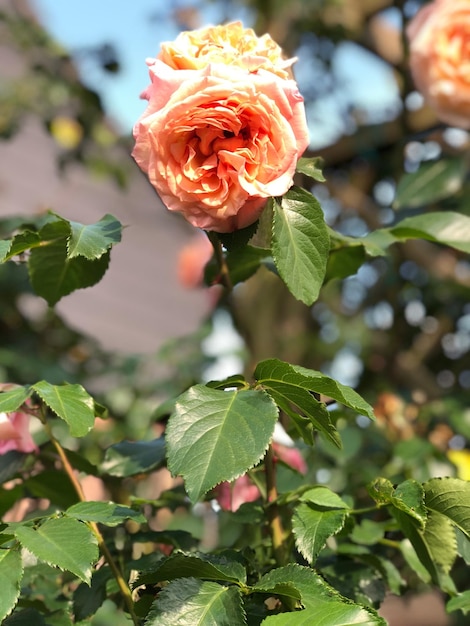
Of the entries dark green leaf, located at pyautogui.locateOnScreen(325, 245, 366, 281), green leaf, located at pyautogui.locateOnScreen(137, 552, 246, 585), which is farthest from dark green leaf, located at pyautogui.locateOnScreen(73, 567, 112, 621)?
dark green leaf, located at pyautogui.locateOnScreen(325, 245, 366, 281)

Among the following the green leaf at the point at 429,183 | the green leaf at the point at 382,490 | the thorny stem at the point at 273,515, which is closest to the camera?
the green leaf at the point at 382,490

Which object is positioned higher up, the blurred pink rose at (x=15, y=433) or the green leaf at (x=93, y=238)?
the green leaf at (x=93, y=238)

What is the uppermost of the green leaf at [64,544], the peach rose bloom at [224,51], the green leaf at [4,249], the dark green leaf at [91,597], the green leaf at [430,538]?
the peach rose bloom at [224,51]

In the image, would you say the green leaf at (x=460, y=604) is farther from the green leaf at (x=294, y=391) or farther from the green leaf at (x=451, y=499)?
the green leaf at (x=294, y=391)

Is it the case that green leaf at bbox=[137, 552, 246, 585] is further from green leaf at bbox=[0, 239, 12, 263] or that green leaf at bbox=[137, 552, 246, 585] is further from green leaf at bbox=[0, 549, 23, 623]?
green leaf at bbox=[0, 239, 12, 263]

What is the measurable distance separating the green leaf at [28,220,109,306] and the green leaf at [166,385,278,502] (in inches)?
8.6

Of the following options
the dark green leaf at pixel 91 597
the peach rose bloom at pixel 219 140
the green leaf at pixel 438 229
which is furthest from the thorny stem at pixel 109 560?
the green leaf at pixel 438 229

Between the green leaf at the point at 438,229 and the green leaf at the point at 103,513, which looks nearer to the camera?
the green leaf at the point at 103,513

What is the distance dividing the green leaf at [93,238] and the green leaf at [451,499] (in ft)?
1.02

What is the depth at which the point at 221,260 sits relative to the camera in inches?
29.1

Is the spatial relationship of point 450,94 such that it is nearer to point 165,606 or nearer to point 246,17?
point 165,606

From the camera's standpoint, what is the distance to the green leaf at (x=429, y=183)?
1.28 metres

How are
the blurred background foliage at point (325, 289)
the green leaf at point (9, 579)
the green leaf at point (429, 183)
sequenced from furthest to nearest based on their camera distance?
the blurred background foliage at point (325, 289) < the green leaf at point (429, 183) < the green leaf at point (9, 579)

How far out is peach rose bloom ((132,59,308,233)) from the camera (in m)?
0.60
